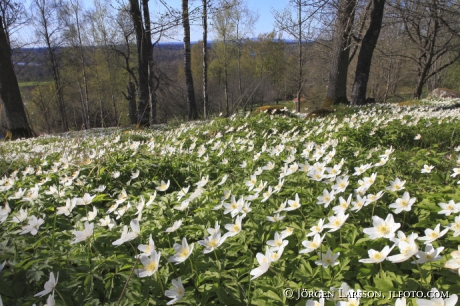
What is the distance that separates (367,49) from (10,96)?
43.4 ft

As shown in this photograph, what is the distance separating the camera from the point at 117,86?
103ft

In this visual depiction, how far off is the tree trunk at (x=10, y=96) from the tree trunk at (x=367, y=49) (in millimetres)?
12226

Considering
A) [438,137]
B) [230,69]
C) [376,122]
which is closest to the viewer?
[438,137]

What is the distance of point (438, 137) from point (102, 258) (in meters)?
4.12

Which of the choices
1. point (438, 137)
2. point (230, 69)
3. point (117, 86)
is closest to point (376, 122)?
point (438, 137)

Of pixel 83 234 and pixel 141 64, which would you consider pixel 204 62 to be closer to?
pixel 141 64

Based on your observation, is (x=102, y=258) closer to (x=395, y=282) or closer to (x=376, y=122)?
(x=395, y=282)

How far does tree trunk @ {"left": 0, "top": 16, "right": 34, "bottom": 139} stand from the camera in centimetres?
1044

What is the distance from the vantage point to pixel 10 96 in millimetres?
10586

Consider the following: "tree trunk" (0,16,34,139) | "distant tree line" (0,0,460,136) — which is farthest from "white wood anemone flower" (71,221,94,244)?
"tree trunk" (0,16,34,139)

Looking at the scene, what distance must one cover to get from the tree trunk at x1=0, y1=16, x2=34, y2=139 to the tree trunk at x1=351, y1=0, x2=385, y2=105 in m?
12.2

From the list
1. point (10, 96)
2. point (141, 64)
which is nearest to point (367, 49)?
point (141, 64)

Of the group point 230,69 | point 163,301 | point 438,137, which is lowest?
point 163,301

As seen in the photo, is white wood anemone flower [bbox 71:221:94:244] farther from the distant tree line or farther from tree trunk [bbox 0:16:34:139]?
tree trunk [bbox 0:16:34:139]
